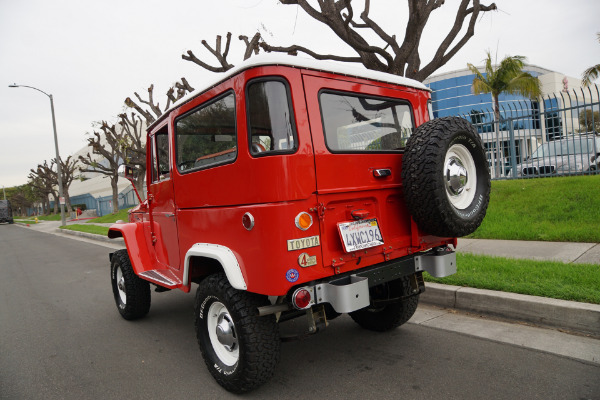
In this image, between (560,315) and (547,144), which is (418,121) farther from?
(547,144)

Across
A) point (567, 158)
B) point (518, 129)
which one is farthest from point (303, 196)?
point (518, 129)

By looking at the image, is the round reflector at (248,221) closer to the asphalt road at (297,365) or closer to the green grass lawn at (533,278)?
the asphalt road at (297,365)

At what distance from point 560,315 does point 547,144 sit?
21.5 ft

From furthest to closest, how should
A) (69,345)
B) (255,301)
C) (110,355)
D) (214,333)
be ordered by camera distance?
1. (69,345)
2. (110,355)
3. (214,333)
4. (255,301)

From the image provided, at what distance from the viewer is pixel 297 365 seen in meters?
3.37

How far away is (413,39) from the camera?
7633 mm

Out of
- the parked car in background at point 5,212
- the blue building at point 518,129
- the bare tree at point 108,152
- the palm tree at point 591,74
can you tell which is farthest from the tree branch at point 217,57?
the parked car in background at point 5,212

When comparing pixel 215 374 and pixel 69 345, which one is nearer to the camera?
pixel 215 374

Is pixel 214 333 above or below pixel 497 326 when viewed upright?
above

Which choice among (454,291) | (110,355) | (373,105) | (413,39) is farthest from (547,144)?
(110,355)

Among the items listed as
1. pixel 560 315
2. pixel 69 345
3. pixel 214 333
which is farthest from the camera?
pixel 69 345

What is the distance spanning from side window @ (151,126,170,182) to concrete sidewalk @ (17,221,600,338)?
3098 mm

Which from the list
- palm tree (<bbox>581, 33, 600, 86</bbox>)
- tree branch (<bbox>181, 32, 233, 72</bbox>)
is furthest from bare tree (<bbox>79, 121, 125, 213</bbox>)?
palm tree (<bbox>581, 33, 600, 86</bbox>)

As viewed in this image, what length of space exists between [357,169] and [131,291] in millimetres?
3124
